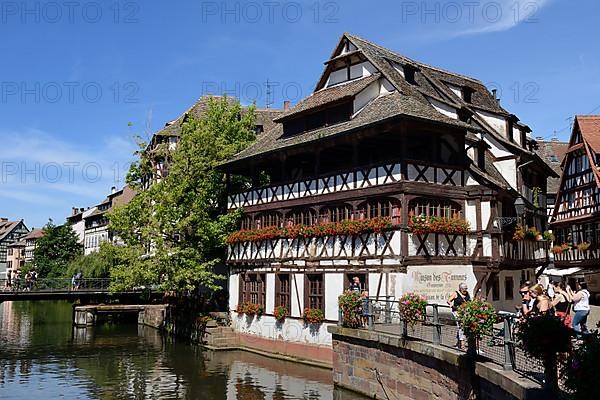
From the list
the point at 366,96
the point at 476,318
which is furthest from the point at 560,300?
the point at 366,96

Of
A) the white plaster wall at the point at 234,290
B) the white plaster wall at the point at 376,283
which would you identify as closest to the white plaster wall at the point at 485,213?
the white plaster wall at the point at 376,283

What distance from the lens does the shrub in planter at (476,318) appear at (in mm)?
12891

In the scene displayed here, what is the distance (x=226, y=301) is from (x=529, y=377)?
23.2 m

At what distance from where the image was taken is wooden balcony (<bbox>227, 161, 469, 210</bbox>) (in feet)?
70.5

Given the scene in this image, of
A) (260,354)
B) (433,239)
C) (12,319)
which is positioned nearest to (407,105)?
(433,239)

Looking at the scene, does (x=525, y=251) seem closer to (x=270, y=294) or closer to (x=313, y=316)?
(x=313, y=316)

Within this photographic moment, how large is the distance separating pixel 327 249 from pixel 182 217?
379 inches

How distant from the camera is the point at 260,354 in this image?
1051 inches

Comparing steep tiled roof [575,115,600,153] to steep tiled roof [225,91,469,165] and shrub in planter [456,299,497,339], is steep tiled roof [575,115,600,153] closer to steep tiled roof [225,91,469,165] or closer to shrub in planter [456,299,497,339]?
steep tiled roof [225,91,469,165]

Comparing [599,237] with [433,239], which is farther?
[599,237]

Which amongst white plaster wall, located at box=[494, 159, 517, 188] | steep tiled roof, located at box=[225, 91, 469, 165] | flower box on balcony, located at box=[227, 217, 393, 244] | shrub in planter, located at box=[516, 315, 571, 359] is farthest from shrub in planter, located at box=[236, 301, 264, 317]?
shrub in planter, located at box=[516, 315, 571, 359]

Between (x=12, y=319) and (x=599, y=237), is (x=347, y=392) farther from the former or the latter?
(x=12, y=319)

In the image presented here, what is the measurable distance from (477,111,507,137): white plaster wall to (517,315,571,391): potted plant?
793 inches

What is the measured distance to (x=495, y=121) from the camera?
1142 inches
